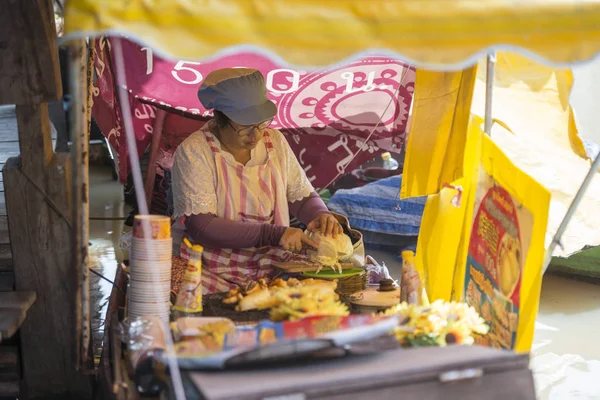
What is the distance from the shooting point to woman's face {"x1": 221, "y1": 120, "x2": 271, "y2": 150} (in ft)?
12.9

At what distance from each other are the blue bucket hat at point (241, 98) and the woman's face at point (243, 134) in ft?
0.23

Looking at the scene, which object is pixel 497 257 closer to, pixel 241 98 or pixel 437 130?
pixel 437 130

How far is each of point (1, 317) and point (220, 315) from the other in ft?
3.34

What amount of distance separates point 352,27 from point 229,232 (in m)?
1.83

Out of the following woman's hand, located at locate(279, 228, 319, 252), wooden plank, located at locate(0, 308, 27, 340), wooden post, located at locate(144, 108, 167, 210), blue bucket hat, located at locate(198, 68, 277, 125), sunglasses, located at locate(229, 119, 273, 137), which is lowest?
wooden plank, located at locate(0, 308, 27, 340)

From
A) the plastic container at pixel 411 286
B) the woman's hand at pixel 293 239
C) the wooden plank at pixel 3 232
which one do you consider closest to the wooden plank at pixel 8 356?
the wooden plank at pixel 3 232

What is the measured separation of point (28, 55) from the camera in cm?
344

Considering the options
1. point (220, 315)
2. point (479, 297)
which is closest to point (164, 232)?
point (220, 315)

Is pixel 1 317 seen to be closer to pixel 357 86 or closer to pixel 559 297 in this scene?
pixel 357 86

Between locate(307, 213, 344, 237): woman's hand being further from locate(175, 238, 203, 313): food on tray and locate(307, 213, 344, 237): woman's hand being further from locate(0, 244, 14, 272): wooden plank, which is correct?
locate(0, 244, 14, 272): wooden plank

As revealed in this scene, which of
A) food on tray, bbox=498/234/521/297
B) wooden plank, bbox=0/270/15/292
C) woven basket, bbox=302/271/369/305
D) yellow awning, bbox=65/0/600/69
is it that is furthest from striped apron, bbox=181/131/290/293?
yellow awning, bbox=65/0/600/69

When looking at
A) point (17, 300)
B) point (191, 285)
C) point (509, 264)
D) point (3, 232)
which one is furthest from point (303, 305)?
point (3, 232)

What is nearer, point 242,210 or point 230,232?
point 230,232

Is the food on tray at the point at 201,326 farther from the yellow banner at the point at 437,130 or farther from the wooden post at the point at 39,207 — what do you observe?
the yellow banner at the point at 437,130
